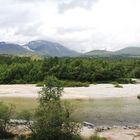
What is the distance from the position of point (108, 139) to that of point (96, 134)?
2.40 m

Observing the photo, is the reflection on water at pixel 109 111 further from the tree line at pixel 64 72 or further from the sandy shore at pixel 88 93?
the tree line at pixel 64 72

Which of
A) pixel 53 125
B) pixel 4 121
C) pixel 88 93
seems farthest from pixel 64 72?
pixel 53 125

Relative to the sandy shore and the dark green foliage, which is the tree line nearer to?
the sandy shore

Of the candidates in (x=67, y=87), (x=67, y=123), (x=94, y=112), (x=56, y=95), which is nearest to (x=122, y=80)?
(x=67, y=87)

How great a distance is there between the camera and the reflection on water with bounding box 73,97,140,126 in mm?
51375

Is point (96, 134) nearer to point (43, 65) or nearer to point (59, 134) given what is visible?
point (59, 134)

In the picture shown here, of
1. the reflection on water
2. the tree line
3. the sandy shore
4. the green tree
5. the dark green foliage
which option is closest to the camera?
the green tree

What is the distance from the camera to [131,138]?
40.2 m

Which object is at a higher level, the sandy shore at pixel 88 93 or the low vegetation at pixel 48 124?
the low vegetation at pixel 48 124

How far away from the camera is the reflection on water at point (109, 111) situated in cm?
5138

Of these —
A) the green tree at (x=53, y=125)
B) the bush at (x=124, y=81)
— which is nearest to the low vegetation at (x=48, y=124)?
the green tree at (x=53, y=125)

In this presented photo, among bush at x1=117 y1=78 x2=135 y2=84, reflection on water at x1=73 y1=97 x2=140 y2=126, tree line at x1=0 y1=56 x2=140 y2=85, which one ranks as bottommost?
reflection on water at x1=73 y1=97 x2=140 y2=126

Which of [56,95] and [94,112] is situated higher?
[56,95]

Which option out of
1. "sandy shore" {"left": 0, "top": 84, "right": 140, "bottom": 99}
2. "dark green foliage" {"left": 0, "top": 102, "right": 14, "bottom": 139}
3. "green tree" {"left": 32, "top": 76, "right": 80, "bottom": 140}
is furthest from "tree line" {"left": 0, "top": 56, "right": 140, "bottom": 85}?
"green tree" {"left": 32, "top": 76, "right": 80, "bottom": 140}
